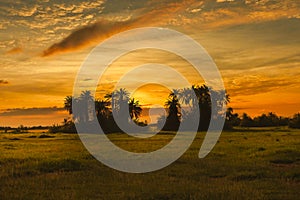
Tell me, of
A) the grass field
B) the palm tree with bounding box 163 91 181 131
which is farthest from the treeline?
the grass field

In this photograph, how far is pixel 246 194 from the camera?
16797mm

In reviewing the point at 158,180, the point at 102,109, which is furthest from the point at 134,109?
the point at 158,180

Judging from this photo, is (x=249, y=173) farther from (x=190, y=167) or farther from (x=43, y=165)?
(x=43, y=165)

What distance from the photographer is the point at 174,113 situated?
109m

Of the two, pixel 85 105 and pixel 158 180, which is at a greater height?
pixel 85 105

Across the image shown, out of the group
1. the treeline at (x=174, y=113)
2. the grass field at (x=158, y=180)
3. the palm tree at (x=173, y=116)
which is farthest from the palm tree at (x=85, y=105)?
the grass field at (x=158, y=180)

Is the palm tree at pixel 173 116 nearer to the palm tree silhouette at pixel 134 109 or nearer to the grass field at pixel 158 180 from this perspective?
the palm tree silhouette at pixel 134 109

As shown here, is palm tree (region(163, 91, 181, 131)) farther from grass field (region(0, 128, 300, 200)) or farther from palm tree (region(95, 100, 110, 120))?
grass field (region(0, 128, 300, 200))

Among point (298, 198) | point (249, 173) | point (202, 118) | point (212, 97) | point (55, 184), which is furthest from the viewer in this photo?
point (212, 97)

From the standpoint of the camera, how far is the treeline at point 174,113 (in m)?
109

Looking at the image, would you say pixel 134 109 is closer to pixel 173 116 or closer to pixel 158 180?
pixel 173 116

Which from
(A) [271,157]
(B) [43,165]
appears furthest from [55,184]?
(A) [271,157]

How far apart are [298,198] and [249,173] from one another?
20.2 ft

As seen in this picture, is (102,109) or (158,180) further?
(102,109)
